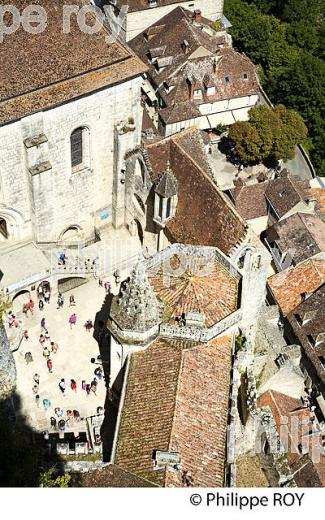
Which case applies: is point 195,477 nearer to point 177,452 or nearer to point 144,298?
point 177,452

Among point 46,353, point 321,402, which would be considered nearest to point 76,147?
point 46,353

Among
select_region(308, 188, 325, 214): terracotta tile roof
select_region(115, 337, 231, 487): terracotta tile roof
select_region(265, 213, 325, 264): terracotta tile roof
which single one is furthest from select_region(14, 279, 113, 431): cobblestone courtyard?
select_region(308, 188, 325, 214): terracotta tile roof

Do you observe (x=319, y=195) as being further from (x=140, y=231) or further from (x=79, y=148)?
(x=79, y=148)

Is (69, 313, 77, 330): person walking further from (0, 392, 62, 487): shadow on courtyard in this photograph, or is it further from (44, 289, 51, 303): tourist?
(0, 392, 62, 487): shadow on courtyard

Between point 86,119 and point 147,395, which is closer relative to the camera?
point 147,395

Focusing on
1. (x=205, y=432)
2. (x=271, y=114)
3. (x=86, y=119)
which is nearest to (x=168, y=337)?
(x=205, y=432)

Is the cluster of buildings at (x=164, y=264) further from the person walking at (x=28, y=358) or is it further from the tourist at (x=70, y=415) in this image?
the person walking at (x=28, y=358)

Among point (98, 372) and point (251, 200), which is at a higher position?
point (251, 200)
